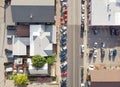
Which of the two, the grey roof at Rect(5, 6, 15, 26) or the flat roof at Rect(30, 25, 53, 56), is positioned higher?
the grey roof at Rect(5, 6, 15, 26)

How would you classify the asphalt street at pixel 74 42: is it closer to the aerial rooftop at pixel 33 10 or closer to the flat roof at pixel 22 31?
the aerial rooftop at pixel 33 10

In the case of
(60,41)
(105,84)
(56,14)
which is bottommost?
(105,84)

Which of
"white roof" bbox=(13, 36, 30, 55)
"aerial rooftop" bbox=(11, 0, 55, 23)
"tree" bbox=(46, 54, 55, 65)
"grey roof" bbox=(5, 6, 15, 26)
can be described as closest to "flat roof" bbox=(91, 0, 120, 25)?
"aerial rooftop" bbox=(11, 0, 55, 23)

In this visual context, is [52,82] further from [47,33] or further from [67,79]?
[47,33]

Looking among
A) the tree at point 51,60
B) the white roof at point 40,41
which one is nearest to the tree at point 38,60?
the white roof at point 40,41

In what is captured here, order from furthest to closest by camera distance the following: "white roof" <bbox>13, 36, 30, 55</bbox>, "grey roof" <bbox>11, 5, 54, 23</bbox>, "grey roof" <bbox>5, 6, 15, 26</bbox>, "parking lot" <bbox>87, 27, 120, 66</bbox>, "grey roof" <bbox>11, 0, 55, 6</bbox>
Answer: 1. "parking lot" <bbox>87, 27, 120, 66</bbox>
2. "grey roof" <bbox>5, 6, 15, 26</bbox>
3. "white roof" <bbox>13, 36, 30, 55</bbox>
4. "grey roof" <bbox>11, 5, 54, 23</bbox>
5. "grey roof" <bbox>11, 0, 55, 6</bbox>

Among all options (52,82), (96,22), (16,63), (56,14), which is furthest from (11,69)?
(96,22)

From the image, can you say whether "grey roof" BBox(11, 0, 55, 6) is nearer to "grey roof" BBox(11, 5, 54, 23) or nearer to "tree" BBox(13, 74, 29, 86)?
"grey roof" BBox(11, 5, 54, 23)
